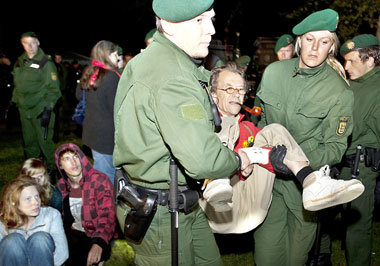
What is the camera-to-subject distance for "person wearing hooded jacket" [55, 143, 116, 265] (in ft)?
12.2

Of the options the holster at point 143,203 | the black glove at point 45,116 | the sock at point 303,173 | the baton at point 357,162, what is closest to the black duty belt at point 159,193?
the holster at point 143,203

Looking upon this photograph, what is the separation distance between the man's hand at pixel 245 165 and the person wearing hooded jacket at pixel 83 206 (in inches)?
61.3

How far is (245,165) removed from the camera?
8.68 feet

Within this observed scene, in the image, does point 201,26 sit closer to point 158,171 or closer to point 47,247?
point 158,171

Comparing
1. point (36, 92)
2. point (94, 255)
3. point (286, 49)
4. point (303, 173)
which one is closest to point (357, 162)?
point (303, 173)

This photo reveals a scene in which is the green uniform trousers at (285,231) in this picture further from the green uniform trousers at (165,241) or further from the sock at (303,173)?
the green uniform trousers at (165,241)

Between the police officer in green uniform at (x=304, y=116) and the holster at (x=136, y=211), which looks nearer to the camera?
the holster at (x=136, y=211)

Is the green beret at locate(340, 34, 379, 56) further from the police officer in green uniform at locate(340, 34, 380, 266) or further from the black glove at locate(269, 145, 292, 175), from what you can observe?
the black glove at locate(269, 145, 292, 175)

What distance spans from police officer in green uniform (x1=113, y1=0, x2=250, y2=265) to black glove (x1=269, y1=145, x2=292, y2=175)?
71cm

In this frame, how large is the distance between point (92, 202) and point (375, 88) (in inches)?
118

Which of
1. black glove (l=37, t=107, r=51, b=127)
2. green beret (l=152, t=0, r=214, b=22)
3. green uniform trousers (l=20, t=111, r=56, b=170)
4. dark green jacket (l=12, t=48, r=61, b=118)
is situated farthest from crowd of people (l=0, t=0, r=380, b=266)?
green uniform trousers (l=20, t=111, r=56, b=170)

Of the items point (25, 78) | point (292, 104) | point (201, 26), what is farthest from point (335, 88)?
point (25, 78)

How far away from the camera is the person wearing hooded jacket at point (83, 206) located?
3.70 m

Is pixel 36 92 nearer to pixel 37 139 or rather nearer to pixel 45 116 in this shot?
pixel 45 116
